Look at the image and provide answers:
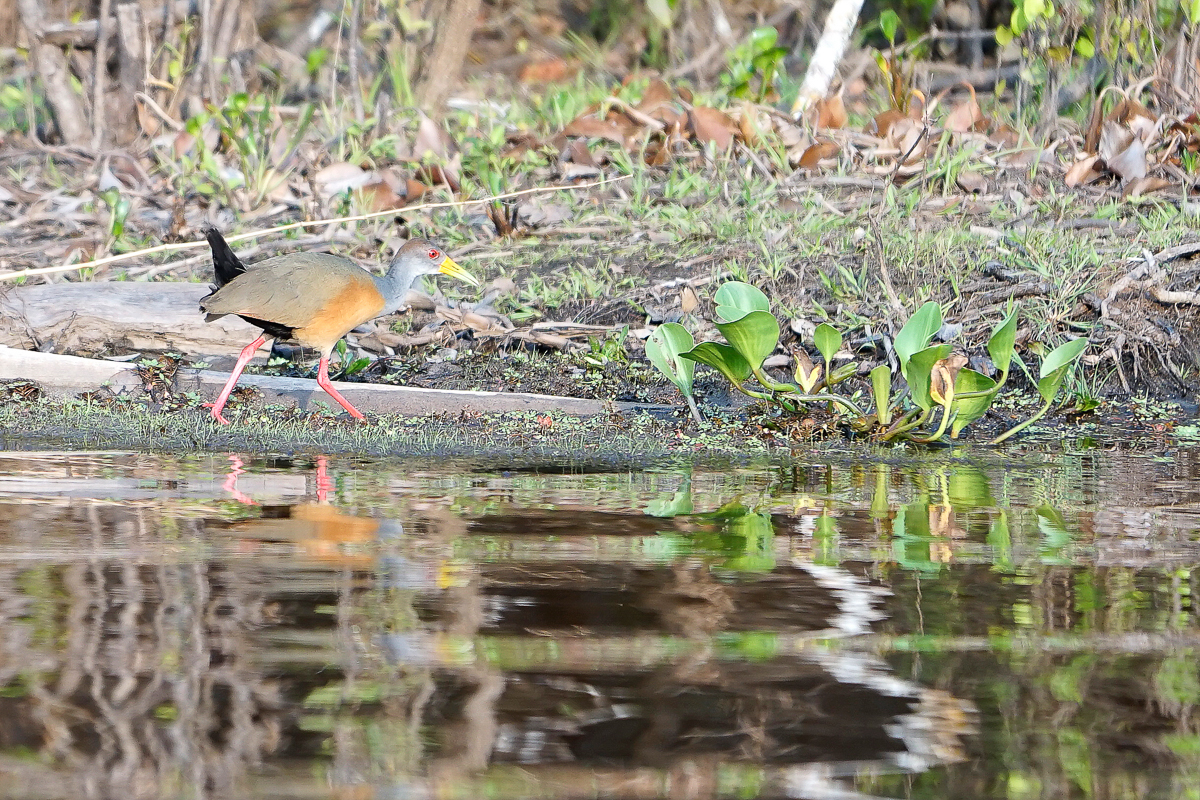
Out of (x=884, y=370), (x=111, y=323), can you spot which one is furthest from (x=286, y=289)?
(x=884, y=370)

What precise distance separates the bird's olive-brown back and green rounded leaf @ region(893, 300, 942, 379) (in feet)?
7.43

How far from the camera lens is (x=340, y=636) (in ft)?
10.2

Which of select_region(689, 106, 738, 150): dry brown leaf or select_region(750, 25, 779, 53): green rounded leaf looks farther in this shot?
select_region(750, 25, 779, 53): green rounded leaf

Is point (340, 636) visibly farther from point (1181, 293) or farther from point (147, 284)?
point (1181, 293)

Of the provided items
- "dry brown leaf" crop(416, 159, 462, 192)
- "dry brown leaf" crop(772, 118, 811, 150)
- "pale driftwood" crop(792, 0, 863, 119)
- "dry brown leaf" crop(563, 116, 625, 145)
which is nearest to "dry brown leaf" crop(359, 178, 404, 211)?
"dry brown leaf" crop(416, 159, 462, 192)

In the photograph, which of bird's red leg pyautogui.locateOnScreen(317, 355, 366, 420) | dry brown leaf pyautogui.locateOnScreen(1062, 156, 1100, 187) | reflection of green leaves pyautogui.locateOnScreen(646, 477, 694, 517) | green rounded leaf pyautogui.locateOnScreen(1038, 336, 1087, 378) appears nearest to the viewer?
reflection of green leaves pyautogui.locateOnScreen(646, 477, 694, 517)

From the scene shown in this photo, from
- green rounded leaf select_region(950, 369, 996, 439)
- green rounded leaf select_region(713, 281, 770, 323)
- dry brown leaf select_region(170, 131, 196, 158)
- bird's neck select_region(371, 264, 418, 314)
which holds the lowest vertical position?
green rounded leaf select_region(950, 369, 996, 439)

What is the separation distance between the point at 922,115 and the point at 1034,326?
250 centimetres

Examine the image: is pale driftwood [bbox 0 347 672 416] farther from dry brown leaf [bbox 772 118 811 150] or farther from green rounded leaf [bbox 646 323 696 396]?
dry brown leaf [bbox 772 118 811 150]

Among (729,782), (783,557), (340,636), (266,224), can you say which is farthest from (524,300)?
(729,782)

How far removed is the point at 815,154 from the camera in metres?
8.88

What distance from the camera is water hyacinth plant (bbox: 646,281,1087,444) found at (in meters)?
5.63

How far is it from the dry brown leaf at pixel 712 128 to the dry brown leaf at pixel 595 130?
496mm

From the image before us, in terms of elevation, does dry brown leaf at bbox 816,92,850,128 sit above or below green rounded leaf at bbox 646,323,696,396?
above
